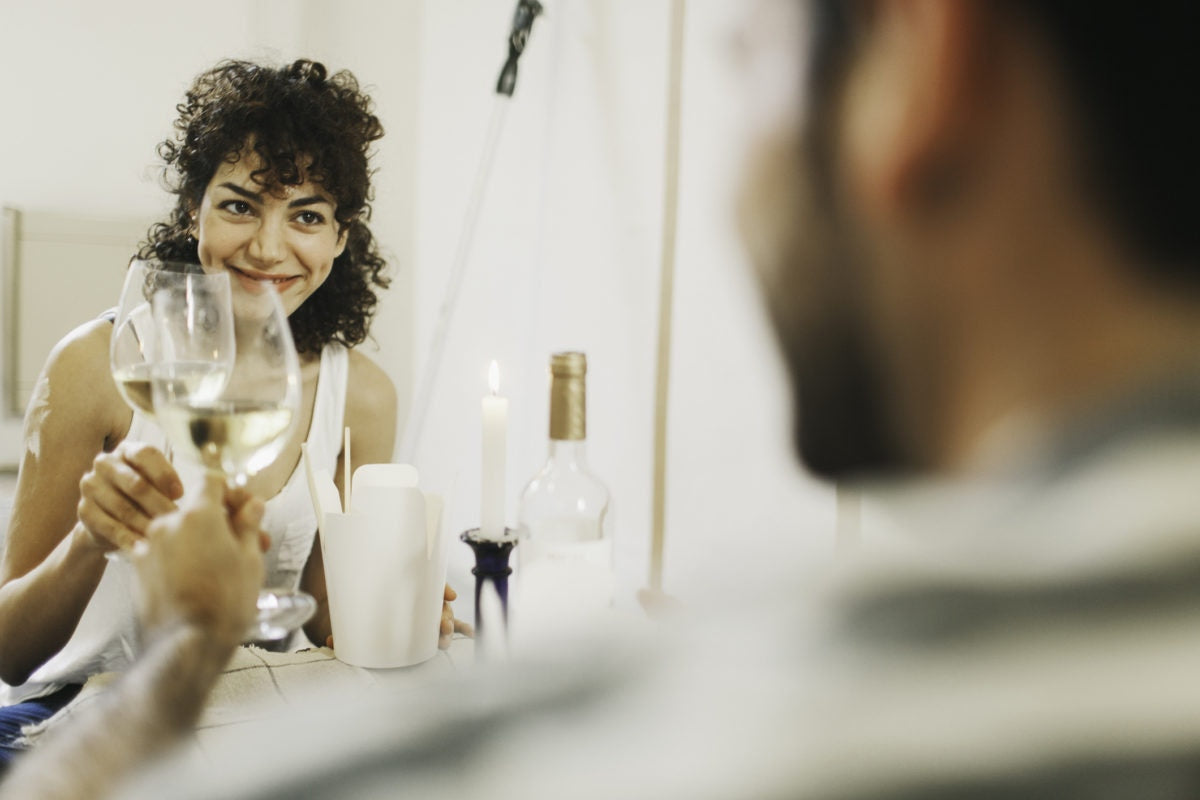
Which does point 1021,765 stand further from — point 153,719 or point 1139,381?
point 153,719

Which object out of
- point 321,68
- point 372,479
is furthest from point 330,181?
point 372,479

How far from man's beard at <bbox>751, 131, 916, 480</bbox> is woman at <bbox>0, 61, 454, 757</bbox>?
0.53 meters

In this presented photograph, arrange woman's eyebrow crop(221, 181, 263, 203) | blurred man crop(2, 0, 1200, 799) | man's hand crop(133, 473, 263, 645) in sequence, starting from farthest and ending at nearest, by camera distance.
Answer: woman's eyebrow crop(221, 181, 263, 203) → man's hand crop(133, 473, 263, 645) → blurred man crop(2, 0, 1200, 799)

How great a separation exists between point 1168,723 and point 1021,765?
1.7 inches

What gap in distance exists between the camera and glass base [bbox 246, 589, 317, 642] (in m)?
0.62

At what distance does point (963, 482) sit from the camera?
0.32 meters

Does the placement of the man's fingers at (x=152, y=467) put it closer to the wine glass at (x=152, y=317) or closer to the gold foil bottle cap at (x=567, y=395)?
the wine glass at (x=152, y=317)

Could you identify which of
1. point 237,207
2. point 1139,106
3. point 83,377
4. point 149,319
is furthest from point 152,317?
point 1139,106

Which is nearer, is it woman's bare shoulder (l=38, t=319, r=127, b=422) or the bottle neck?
the bottle neck

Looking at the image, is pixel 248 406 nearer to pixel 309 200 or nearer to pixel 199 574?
pixel 199 574

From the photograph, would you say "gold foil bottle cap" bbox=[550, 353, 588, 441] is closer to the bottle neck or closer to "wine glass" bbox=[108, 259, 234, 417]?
the bottle neck

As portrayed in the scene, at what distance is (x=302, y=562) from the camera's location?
1.28 metres

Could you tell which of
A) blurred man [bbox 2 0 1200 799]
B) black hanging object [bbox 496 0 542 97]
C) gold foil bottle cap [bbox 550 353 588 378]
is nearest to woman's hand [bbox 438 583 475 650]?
gold foil bottle cap [bbox 550 353 588 378]

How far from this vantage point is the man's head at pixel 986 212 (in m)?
0.30
